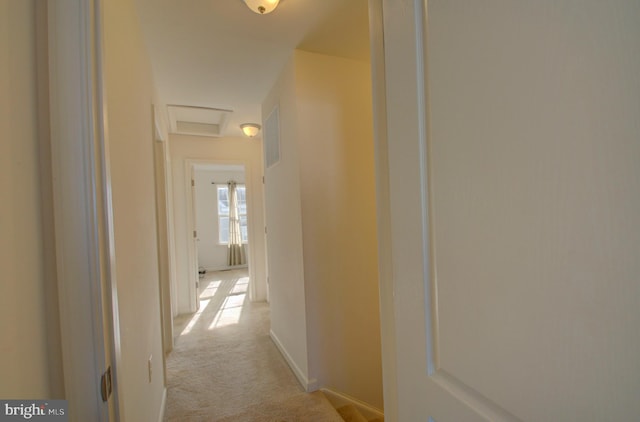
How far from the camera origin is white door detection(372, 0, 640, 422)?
35 cm

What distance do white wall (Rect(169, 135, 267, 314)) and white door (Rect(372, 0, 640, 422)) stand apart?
3.63 metres

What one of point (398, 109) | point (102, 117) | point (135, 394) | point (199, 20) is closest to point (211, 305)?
point (135, 394)

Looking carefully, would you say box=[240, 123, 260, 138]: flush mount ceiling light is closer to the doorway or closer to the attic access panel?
the attic access panel

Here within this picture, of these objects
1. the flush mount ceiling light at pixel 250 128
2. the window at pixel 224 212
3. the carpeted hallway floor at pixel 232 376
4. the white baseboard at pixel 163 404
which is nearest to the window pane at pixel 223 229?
the window at pixel 224 212

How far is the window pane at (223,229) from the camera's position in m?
6.74

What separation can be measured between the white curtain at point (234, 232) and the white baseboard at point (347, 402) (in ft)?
Answer: 17.1

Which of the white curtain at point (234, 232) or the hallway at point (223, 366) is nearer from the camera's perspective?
the hallway at point (223, 366)

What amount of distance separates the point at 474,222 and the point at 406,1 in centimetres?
57

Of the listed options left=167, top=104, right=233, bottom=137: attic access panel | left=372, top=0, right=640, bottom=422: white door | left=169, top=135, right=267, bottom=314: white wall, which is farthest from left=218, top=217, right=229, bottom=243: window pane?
left=372, top=0, right=640, bottom=422: white door

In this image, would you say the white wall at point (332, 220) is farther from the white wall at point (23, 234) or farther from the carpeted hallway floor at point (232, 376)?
the white wall at point (23, 234)

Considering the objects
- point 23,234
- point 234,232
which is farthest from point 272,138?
point 234,232

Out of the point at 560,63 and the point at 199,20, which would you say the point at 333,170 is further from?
the point at 560,63

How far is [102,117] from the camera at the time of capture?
0.68 m

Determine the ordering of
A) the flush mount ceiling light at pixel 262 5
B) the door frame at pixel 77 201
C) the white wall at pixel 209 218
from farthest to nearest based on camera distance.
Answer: the white wall at pixel 209 218 → the flush mount ceiling light at pixel 262 5 → the door frame at pixel 77 201
